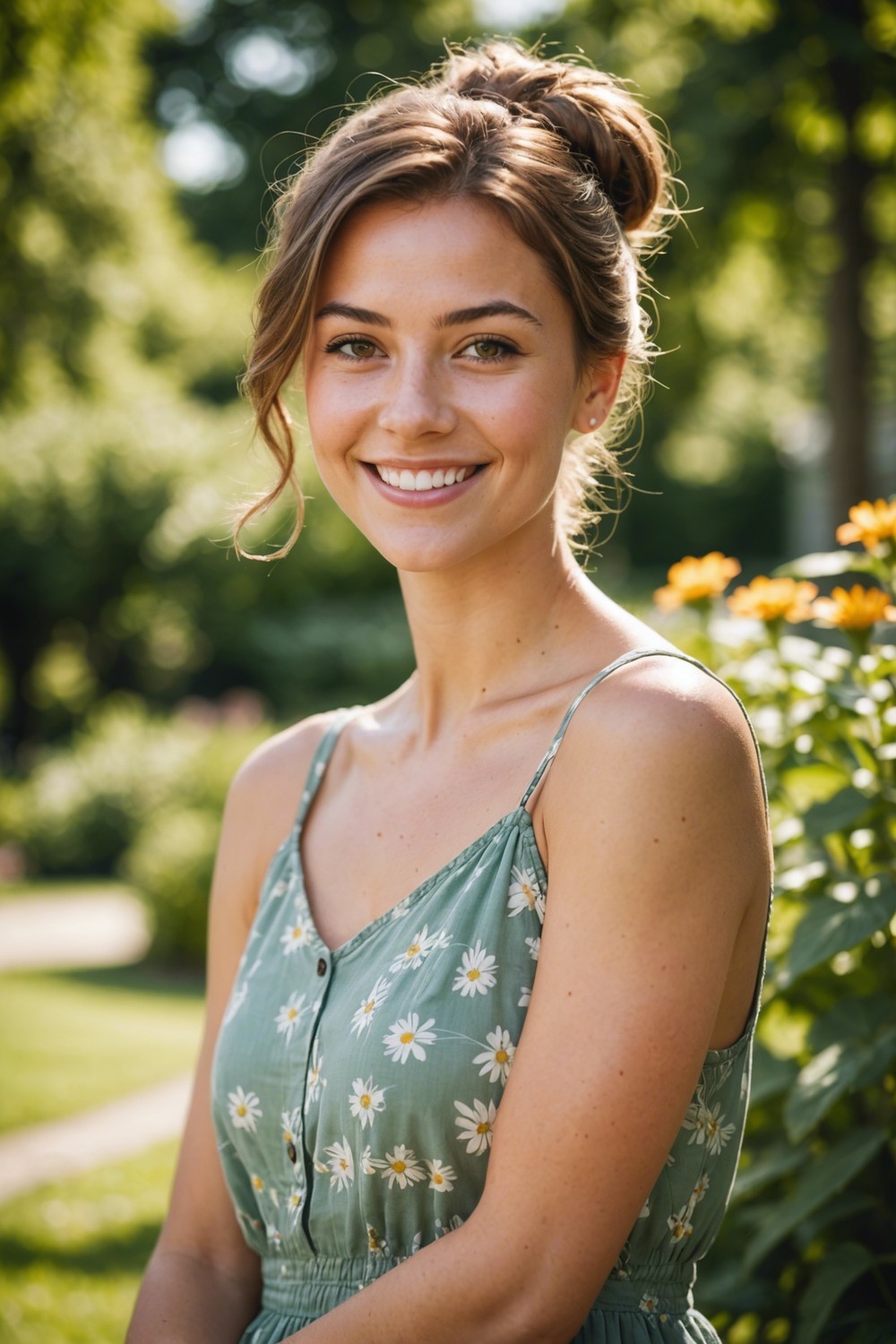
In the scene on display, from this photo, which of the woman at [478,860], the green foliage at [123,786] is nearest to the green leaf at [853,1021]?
the woman at [478,860]

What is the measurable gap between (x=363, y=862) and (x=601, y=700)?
21.4 inches

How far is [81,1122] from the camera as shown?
573 centimetres

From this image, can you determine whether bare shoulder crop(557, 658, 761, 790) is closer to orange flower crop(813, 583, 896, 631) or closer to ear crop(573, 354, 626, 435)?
ear crop(573, 354, 626, 435)

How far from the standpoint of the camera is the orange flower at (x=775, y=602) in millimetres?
2359

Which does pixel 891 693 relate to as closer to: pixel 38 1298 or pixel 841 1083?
pixel 841 1083

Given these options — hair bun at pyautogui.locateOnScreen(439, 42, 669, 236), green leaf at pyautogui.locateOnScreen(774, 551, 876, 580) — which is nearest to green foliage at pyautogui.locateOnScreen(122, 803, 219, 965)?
green leaf at pyautogui.locateOnScreen(774, 551, 876, 580)

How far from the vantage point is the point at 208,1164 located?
201 cm

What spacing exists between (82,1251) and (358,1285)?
3.19m

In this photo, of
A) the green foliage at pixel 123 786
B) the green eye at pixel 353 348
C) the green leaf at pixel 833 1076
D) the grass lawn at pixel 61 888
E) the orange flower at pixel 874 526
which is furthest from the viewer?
the grass lawn at pixel 61 888

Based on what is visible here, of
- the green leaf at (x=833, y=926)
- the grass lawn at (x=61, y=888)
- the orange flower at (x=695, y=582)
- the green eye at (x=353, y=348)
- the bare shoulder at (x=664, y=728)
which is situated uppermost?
the green eye at (x=353, y=348)

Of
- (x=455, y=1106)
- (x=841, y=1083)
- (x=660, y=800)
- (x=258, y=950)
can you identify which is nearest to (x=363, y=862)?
(x=258, y=950)

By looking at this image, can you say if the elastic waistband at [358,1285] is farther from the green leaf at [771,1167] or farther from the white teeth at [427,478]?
the white teeth at [427,478]

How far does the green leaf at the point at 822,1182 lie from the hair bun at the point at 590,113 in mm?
1462

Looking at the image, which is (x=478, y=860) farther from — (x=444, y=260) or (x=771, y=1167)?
(x=771, y=1167)
